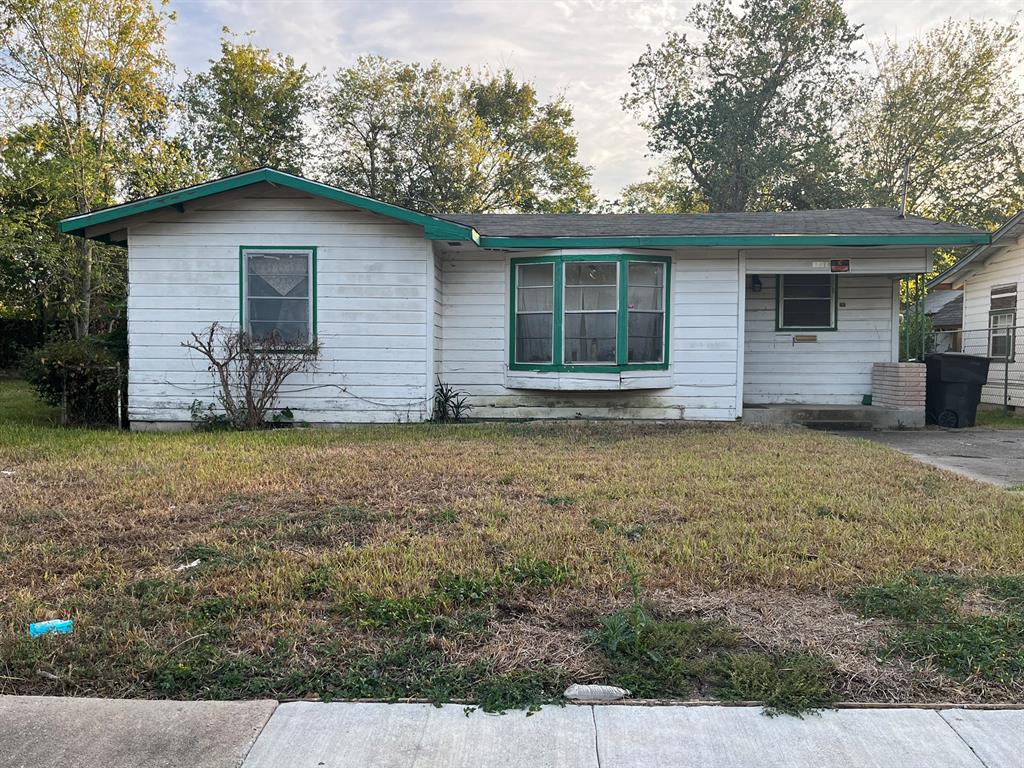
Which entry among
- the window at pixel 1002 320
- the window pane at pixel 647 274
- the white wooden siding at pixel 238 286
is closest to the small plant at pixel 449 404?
the white wooden siding at pixel 238 286

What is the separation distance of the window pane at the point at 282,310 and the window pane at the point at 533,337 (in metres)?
3.05

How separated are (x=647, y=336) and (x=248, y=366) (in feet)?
18.2

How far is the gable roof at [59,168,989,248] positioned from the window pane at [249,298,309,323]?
1.52 m

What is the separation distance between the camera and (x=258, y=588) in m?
3.48

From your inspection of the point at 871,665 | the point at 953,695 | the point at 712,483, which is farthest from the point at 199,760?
the point at 712,483

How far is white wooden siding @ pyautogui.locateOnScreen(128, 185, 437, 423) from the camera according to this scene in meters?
9.96

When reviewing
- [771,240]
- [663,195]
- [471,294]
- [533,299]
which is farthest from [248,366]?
[663,195]

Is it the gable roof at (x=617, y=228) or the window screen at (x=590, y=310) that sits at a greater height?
the gable roof at (x=617, y=228)

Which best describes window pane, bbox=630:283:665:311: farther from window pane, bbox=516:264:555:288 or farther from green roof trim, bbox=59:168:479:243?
green roof trim, bbox=59:168:479:243

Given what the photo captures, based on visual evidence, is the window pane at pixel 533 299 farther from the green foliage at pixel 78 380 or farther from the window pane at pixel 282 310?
the green foliage at pixel 78 380

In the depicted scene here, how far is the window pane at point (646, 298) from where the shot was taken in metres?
10.5

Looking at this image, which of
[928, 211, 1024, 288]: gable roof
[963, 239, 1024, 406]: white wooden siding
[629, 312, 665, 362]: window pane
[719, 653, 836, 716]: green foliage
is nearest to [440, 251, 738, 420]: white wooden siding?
[629, 312, 665, 362]: window pane

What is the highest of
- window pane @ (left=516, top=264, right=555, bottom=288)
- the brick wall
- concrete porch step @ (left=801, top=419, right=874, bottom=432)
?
window pane @ (left=516, top=264, right=555, bottom=288)

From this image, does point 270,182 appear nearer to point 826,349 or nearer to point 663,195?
point 826,349
